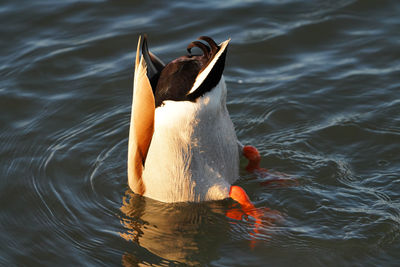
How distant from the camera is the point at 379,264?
13.6 ft

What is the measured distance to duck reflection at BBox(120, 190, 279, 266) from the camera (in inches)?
178

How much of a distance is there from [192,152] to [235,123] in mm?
1653

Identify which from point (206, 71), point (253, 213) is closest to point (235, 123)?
point (253, 213)

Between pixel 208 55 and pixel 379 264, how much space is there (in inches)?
73.8

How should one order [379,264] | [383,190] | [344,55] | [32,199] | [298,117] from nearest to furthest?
[379,264] → [383,190] → [32,199] → [298,117] → [344,55]

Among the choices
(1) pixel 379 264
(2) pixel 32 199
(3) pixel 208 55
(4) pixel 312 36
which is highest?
(3) pixel 208 55

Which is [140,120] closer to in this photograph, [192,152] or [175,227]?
[192,152]

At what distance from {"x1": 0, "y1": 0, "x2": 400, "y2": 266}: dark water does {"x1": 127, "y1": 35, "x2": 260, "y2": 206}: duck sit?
0.24 metres

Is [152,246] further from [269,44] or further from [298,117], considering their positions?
[269,44]

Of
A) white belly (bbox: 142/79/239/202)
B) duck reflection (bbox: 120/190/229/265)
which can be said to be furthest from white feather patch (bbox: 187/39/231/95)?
duck reflection (bbox: 120/190/229/265)

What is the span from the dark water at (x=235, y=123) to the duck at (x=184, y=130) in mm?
242

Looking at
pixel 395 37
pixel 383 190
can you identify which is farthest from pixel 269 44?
pixel 383 190

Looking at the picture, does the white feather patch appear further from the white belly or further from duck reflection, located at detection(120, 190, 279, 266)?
duck reflection, located at detection(120, 190, 279, 266)

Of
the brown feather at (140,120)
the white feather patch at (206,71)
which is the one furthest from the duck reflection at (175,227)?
the white feather patch at (206,71)
